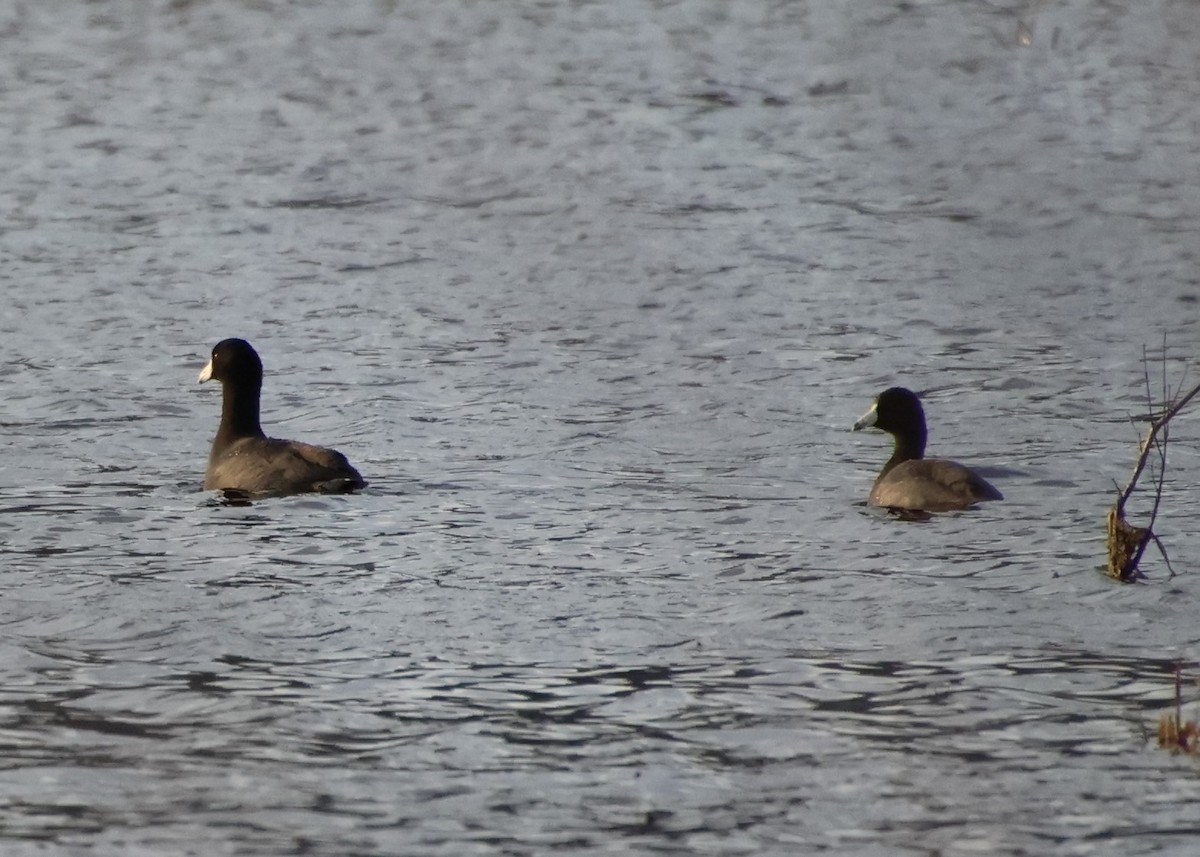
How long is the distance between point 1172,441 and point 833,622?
15.5ft

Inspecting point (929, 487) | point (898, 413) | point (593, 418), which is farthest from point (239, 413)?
point (929, 487)

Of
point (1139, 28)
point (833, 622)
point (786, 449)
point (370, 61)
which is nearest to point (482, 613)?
point (833, 622)

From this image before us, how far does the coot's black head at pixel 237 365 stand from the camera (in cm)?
1356

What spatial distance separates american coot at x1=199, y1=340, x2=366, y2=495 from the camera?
1228cm

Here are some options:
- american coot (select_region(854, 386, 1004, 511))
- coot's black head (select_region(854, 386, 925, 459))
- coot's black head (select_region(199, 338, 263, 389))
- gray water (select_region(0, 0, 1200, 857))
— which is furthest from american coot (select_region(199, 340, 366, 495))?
coot's black head (select_region(854, 386, 925, 459))

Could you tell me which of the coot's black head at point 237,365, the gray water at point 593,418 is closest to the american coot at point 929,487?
the gray water at point 593,418

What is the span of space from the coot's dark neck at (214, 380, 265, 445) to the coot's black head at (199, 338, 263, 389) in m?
0.04

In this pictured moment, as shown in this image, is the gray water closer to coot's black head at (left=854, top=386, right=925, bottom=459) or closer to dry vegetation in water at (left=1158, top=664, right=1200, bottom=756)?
dry vegetation in water at (left=1158, top=664, right=1200, bottom=756)

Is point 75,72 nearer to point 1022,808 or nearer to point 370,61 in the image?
point 370,61

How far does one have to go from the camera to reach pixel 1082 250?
19016 mm

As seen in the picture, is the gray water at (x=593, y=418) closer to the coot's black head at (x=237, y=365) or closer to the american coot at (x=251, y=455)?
the american coot at (x=251, y=455)

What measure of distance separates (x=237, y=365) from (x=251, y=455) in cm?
103

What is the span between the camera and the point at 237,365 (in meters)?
13.6

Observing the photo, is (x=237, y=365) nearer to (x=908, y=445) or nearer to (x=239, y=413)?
(x=239, y=413)
